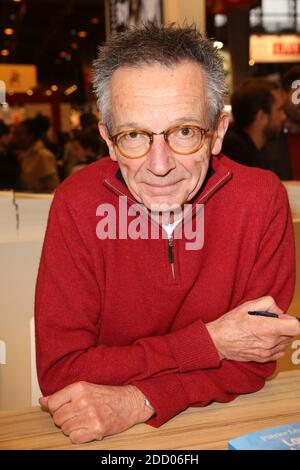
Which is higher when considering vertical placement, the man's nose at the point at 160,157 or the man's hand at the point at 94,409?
the man's nose at the point at 160,157

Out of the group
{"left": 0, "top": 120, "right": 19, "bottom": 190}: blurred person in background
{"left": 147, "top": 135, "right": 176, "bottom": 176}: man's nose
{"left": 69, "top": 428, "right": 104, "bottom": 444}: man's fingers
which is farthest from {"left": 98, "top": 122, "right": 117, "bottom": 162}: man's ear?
{"left": 0, "top": 120, "right": 19, "bottom": 190}: blurred person in background

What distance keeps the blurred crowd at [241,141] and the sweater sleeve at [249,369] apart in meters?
2.18

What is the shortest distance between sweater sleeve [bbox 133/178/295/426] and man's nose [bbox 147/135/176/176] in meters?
0.30

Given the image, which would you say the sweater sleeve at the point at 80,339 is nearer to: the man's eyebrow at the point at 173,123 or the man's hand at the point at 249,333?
the man's hand at the point at 249,333

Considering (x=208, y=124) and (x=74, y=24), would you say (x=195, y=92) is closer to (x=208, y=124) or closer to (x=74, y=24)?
(x=208, y=124)

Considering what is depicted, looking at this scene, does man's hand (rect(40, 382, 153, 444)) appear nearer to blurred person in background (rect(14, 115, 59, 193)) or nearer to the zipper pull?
the zipper pull

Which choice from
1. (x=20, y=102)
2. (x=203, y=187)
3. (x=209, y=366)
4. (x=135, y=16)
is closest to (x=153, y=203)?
(x=203, y=187)

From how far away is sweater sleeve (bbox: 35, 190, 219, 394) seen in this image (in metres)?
1.29

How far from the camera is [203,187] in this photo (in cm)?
146

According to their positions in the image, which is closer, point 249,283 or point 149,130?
point 149,130

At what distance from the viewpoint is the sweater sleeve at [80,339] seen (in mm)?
1287

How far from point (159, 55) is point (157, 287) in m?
0.51

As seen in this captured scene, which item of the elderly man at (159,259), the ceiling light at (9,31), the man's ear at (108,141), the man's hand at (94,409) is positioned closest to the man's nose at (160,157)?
the elderly man at (159,259)

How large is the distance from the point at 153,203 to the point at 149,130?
18 cm
